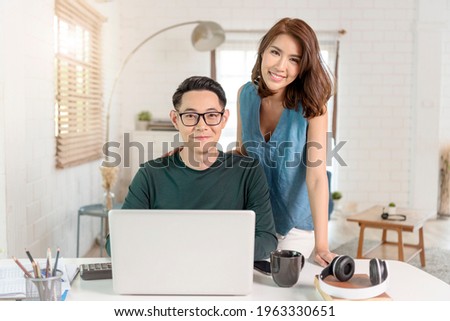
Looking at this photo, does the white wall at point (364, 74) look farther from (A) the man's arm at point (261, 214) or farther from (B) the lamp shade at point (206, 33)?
(A) the man's arm at point (261, 214)

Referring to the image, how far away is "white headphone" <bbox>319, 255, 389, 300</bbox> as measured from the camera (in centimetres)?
111

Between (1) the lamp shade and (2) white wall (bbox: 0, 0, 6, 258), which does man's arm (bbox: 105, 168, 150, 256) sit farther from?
(1) the lamp shade

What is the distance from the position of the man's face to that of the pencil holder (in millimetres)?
500

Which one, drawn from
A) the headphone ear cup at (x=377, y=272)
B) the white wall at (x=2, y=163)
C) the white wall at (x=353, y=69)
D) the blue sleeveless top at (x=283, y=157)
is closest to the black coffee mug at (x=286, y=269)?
the headphone ear cup at (x=377, y=272)

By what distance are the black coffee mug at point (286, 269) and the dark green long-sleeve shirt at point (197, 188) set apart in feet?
0.79

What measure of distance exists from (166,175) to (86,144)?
2530mm

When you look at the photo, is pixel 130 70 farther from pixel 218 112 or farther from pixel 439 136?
pixel 218 112

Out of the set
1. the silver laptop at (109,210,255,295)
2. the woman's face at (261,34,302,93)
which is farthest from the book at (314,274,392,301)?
the woman's face at (261,34,302,93)

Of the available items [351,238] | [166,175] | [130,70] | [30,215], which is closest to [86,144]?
[30,215]

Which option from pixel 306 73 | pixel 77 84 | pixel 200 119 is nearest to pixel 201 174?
pixel 200 119

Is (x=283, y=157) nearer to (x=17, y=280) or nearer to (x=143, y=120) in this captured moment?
(x=17, y=280)

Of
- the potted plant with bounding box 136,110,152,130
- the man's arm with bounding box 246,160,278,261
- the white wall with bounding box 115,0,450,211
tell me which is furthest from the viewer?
the white wall with bounding box 115,0,450,211

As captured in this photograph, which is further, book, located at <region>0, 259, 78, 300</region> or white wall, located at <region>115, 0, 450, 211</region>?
white wall, located at <region>115, 0, 450, 211</region>

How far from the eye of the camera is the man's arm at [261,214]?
1.43 meters
